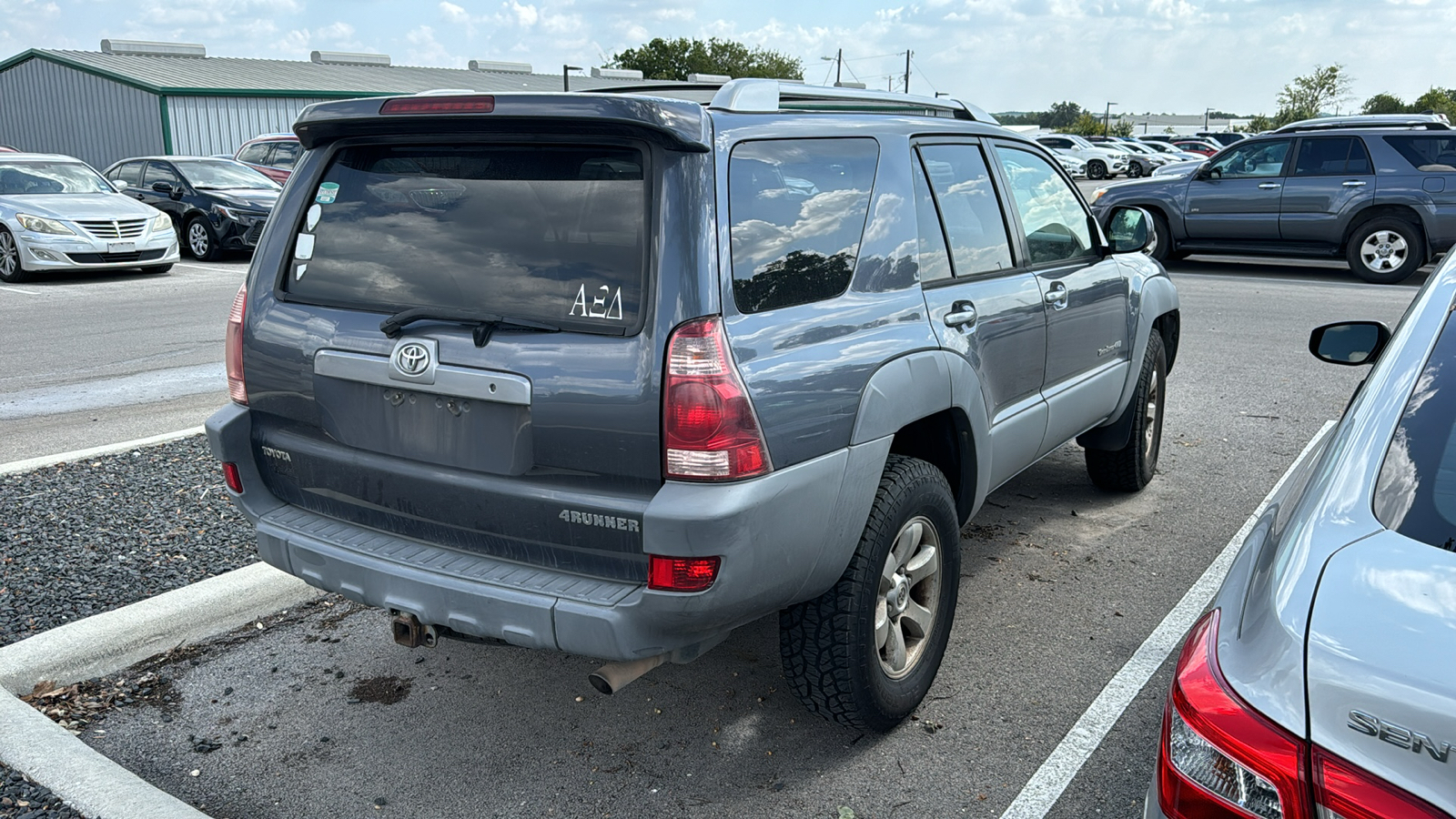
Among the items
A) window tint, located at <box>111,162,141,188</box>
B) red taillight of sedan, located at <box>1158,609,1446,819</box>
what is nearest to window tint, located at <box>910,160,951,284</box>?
red taillight of sedan, located at <box>1158,609,1446,819</box>

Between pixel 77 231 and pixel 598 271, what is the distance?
13.6 metres

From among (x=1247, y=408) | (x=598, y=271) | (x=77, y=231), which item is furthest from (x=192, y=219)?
(x=598, y=271)

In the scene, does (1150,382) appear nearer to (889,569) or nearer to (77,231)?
(889,569)

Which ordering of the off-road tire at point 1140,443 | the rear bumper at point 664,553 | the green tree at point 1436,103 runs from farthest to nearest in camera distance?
the green tree at point 1436,103 → the off-road tire at point 1140,443 → the rear bumper at point 664,553

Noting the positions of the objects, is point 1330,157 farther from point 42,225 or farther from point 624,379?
point 42,225

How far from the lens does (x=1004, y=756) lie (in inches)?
130

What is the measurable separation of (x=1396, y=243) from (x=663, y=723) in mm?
13828

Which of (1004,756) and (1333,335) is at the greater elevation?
(1333,335)

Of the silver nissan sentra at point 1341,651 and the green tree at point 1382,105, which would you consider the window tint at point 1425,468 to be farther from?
the green tree at point 1382,105

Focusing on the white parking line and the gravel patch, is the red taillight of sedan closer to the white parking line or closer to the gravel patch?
the white parking line

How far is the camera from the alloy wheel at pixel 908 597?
3.33 metres

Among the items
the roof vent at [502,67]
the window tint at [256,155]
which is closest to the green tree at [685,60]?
the roof vent at [502,67]

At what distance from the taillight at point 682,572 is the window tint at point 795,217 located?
65cm

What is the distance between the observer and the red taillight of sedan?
1410 mm
